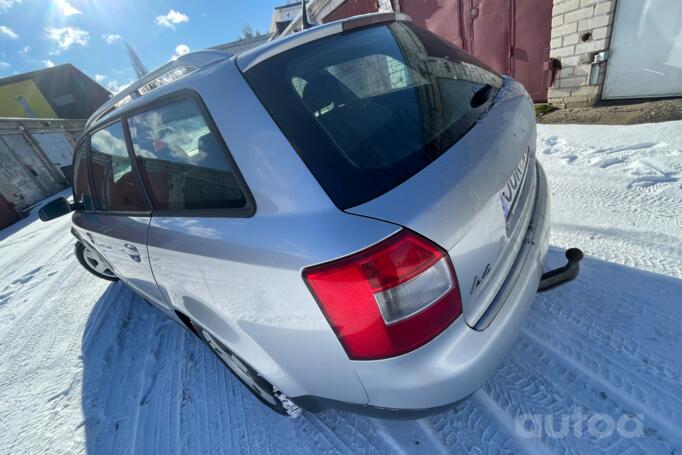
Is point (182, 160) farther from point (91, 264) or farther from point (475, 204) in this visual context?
point (91, 264)

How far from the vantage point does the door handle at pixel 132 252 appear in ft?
5.79

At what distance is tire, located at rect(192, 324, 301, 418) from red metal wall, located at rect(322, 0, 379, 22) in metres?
9.25

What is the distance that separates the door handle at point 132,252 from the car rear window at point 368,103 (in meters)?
1.30

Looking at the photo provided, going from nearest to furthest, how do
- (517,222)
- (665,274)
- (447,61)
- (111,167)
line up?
(517,222), (447,61), (665,274), (111,167)

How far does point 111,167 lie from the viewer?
2059mm

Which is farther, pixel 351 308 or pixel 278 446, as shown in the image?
pixel 278 446

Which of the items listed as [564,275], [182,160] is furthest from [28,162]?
[564,275]

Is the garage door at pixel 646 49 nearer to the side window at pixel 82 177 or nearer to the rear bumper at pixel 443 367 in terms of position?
the rear bumper at pixel 443 367

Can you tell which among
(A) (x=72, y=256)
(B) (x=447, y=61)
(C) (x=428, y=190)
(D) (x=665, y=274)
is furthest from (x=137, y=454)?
(A) (x=72, y=256)

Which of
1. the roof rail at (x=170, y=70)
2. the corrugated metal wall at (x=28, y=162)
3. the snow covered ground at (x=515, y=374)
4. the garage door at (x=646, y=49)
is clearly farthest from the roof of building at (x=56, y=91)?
the garage door at (x=646, y=49)

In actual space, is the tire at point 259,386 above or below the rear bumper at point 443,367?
below

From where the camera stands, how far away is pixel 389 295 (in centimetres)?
91

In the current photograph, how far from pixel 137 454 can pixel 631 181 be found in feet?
14.2

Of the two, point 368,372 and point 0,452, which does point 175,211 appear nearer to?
point 368,372
